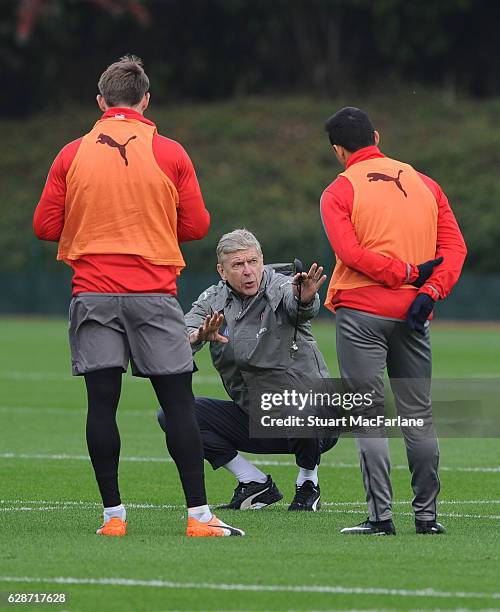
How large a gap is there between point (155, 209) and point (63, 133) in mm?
43894

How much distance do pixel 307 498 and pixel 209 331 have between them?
4.21ft

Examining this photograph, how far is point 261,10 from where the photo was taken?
180 ft

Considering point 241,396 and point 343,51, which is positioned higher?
point 343,51

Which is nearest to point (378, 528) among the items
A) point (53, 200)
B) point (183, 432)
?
point (183, 432)

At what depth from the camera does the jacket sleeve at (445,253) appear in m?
7.48

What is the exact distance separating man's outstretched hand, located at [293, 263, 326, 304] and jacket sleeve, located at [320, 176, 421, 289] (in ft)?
1.03

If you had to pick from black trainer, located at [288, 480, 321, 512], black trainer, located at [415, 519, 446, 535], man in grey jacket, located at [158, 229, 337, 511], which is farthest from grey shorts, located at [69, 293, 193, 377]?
black trainer, located at [288, 480, 321, 512]

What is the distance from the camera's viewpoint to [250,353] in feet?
29.1

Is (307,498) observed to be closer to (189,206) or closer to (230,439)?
(230,439)

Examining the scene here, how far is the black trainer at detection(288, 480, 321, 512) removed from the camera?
8703 mm

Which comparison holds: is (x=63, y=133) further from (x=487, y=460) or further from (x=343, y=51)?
(x=487, y=460)

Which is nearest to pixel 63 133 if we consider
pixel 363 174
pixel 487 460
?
pixel 487 460

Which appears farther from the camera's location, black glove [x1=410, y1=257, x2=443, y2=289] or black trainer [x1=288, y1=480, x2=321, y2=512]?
black trainer [x1=288, y1=480, x2=321, y2=512]

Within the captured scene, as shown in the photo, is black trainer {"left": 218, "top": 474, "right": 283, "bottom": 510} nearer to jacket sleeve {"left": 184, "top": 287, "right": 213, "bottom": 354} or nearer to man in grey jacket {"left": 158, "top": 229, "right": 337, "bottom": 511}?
man in grey jacket {"left": 158, "top": 229, "right": 337, "bottom": 511}
